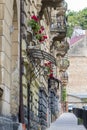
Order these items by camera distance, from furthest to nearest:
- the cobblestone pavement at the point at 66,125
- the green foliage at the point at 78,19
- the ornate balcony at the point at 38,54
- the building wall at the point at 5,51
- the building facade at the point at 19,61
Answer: the green foliage at the point at 78,19, the cobblestone pavement at the point at 66,125, the ornate balcony at the point at 38,54, the building facade at the point at 19,61, the building wall at the point at 5,51

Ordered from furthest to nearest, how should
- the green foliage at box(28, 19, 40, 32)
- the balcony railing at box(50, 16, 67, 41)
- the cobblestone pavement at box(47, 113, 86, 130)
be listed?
the balcony railing at box(50, 16, 67, 41) → the cobblestone pavement at box(47, 113, 86, 130) → the green foliage at box(28, 19, 40, 32)

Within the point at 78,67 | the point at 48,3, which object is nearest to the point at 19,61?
the point at 48,3

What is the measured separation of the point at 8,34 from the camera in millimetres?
15680

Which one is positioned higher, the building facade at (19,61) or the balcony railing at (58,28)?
the balcony railing at (58,28)

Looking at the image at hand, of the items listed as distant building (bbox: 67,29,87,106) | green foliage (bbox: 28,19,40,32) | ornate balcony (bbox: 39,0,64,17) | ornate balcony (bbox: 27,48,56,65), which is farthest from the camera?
distant building (bbox: 67,29,87,106)

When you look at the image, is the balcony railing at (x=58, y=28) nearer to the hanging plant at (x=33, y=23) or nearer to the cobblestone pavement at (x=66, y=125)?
the cobblestone pavement at (x=66, y=125)

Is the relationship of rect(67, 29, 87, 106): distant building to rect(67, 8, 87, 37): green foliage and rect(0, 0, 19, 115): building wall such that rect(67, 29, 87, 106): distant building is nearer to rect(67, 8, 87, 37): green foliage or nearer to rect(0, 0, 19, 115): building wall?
rect(67, 8, 87, 37): green foliage

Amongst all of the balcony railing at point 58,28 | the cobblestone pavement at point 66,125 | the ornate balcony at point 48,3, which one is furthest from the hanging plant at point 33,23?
the balcony railing at point 58,28

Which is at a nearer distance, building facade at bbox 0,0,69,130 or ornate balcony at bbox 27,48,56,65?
building facade at bbox 0,0,69,130

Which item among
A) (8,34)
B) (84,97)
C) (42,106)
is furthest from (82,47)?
(8,34)

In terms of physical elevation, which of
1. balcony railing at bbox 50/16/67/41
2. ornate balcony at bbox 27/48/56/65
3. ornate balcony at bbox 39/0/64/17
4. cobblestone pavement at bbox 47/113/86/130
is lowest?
cobblestone pavement at bbox 47/113/86/130

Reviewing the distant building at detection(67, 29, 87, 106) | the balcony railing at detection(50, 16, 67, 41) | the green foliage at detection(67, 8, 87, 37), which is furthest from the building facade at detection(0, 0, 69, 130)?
the green foliage at detection(67, 8, 87, 37)

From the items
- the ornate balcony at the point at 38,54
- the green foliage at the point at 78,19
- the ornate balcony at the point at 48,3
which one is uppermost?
the green foliage at the point at 78,19

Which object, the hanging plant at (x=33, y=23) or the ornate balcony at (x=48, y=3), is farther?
the ornate balcony at (x=48, y=3)
